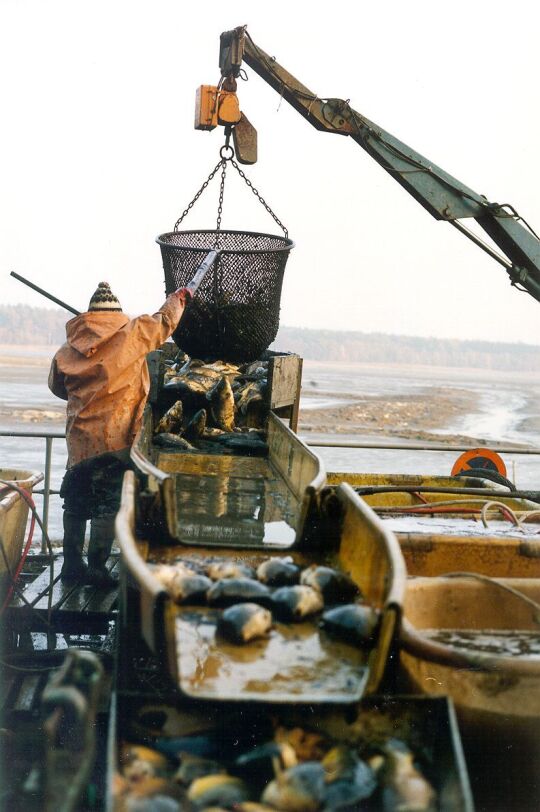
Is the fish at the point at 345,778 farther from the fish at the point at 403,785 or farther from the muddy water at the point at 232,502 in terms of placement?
the muddy water at the point at 232,502

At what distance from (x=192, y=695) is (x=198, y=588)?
71 cm

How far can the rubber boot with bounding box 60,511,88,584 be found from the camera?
7188 mm

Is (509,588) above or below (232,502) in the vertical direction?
above

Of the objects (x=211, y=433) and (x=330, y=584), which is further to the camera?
(x=211, y=433)

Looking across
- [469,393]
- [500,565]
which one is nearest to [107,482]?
[500,565]

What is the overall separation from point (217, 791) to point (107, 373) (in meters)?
4.53

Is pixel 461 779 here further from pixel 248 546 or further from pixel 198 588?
pixel 248 546

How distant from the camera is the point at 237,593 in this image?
137 inches

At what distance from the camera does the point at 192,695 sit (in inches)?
112

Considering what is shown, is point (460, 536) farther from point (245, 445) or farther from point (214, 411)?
point (214, 411)

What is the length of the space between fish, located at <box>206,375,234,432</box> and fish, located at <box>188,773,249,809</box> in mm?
4857

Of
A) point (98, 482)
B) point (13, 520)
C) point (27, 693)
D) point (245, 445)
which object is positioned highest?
point (245, 445)

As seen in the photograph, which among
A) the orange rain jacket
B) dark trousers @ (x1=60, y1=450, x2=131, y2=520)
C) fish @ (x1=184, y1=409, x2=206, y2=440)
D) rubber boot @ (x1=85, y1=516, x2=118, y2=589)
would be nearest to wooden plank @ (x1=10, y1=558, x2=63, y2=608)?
rubber boot @ (x1=85, y1=516, x2=118, y2=589)

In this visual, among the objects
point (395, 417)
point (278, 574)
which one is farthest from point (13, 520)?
point (395, 417)
